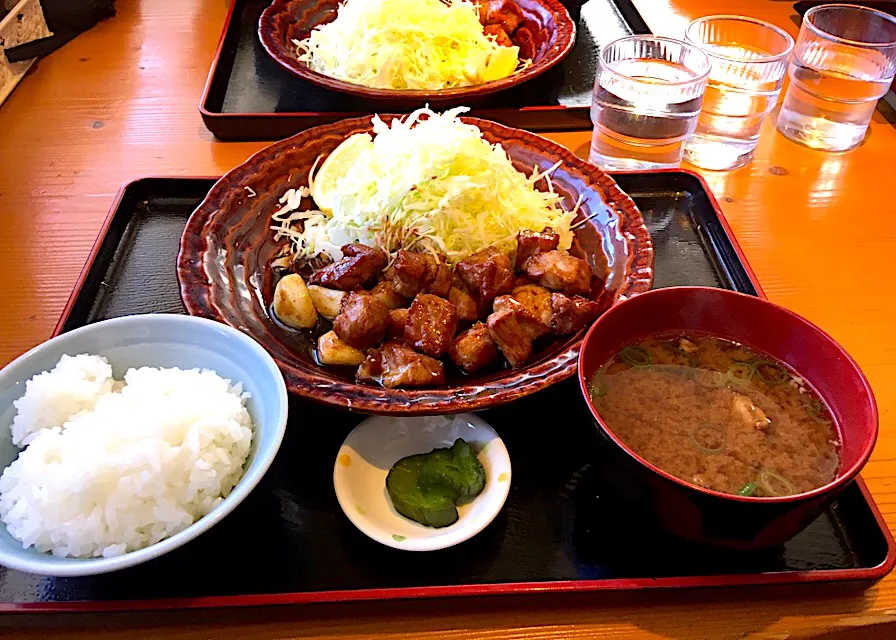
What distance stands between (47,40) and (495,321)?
2536 mm

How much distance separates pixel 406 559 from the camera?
4.13ft

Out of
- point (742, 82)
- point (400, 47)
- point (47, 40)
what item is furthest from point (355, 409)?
point (47, 40)

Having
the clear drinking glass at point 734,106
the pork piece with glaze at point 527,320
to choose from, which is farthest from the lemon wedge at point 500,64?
the pork piece with glaze at point 527,320

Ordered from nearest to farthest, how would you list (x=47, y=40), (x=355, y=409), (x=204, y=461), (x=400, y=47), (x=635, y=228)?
(x=204, y=461)
(x=355, y=409)
(x=635, y=228)
(x=400, y=47)
(x=47, y=40)

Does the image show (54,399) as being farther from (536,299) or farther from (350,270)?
(536,299)

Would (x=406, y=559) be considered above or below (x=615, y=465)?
below

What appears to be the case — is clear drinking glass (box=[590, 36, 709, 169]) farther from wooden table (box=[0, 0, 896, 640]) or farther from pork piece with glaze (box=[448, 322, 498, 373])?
pork piece with glaze (box=[448, 322, 498, 373])

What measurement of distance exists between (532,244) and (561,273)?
0.52ft

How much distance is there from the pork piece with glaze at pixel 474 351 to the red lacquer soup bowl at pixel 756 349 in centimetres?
28

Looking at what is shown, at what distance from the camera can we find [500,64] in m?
2.56

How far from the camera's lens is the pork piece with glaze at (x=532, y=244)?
5.85 ft

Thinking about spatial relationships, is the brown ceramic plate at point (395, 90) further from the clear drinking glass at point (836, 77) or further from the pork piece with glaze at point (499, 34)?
the clear drinking glass at point (836, 77)

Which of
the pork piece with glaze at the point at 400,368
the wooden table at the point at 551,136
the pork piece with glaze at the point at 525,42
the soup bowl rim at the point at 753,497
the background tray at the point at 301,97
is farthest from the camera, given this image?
the pork piece with glaze at the point at 525,42

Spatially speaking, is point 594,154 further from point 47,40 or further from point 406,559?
point 47,40
